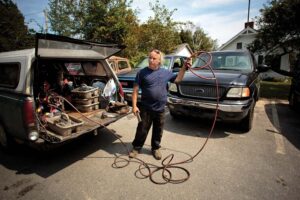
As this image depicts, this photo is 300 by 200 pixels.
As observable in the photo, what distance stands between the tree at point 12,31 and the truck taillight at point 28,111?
99.9 ft

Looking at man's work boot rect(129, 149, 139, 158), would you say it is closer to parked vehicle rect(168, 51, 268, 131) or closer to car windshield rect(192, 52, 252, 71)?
parked vehicle rect(168, 51, 268, 131)

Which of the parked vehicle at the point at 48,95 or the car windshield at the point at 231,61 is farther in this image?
the car windshield at the point at 231,61

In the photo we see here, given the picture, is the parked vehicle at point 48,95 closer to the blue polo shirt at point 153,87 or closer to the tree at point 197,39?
the blue polo shirt at point 153,87

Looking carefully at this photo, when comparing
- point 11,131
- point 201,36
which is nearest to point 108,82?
point 11,131

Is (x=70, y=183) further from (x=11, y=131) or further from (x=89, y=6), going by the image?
(x=89, y=6)

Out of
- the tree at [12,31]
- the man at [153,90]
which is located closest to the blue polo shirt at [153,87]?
the man at [153,90]

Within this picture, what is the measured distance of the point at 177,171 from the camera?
11.0 feet

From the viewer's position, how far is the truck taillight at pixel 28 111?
3.06m

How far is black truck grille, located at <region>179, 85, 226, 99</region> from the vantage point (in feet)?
14.7

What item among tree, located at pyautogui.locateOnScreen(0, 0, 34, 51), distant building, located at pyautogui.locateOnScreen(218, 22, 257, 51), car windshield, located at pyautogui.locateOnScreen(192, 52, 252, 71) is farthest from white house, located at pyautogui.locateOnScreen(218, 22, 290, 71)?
tree, located at pyautogui.locateOnScreen(0, 0, 34, 51)

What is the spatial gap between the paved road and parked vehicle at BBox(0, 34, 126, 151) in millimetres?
563

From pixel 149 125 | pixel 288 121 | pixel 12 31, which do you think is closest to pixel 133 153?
pixel 149 125

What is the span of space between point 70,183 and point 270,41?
50.5 feet

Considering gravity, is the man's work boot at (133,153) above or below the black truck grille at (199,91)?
below
